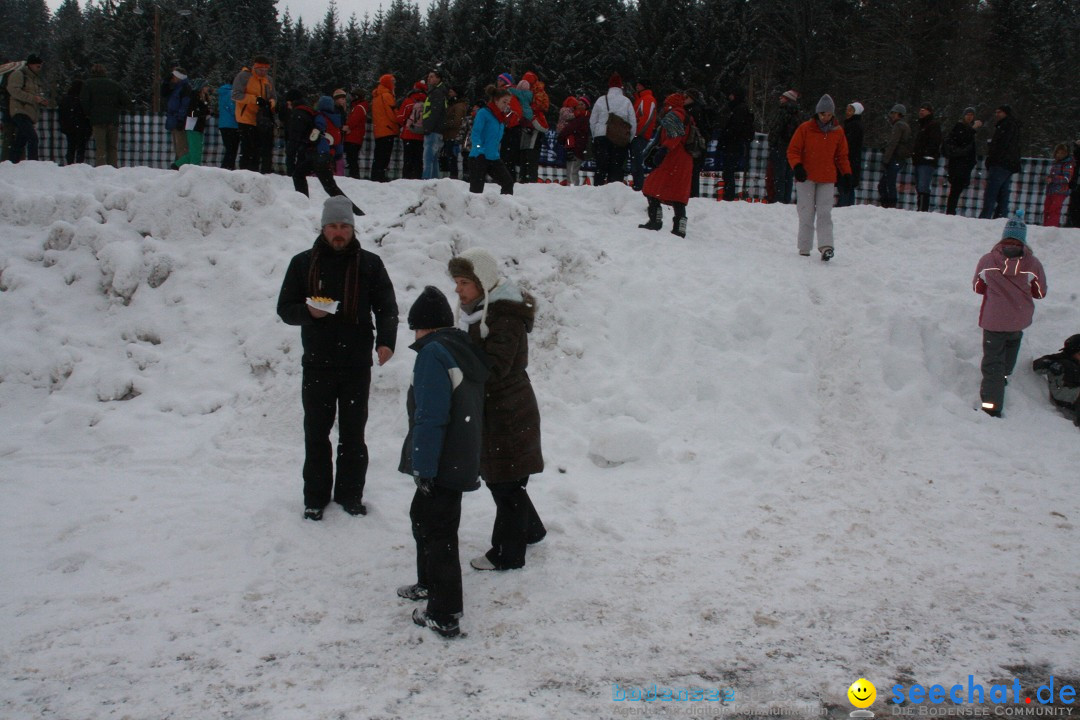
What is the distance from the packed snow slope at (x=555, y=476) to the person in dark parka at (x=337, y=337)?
0.32 m

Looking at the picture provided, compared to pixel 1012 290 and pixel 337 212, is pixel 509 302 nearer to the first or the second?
pixel 337 212

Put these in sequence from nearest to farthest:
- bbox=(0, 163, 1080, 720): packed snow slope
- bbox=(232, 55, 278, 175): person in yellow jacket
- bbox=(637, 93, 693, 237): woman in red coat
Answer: bbox=(0, 163, 1080, 720): packed snow slope < bbox=(637, 93, 693, 237): woman in red coat < bbox=(232, 55, 278, 175): person in yellow jacket

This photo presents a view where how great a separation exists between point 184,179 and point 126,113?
24.8ft

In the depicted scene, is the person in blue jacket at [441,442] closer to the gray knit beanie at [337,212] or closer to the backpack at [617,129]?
the gray knit beanie at [337,212]

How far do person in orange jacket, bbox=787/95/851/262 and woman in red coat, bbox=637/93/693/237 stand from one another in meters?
1.26

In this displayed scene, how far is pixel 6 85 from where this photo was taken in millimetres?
12008

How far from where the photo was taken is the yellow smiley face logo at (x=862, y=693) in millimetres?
3621

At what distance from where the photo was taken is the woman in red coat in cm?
1021

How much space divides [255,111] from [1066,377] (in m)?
10.7

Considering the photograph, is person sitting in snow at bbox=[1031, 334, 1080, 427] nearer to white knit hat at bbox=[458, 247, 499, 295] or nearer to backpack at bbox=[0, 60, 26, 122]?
white knit hat at bbox=[458, 247, 499, 295]

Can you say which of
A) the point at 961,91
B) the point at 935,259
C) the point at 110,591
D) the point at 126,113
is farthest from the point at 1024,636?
the point at 961,91

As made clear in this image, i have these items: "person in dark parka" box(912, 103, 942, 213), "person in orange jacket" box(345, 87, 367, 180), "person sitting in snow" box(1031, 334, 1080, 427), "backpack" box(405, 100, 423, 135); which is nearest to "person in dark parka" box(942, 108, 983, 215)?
"person in dark parka" box(912, 103, 942, 213)

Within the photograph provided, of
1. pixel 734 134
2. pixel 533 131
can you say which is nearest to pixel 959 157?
pixel 734 134

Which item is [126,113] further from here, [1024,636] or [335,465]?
[1024,636]
